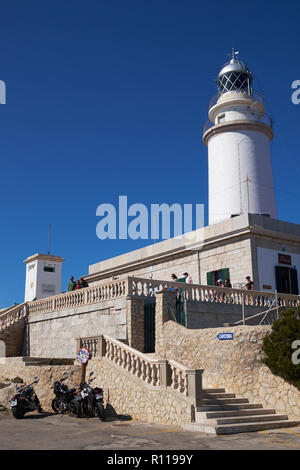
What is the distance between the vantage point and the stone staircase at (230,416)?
1052 cm

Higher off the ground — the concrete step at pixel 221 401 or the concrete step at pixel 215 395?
the concrete step at pixel 215 395

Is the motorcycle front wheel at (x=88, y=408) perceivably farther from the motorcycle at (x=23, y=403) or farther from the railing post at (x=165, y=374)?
the railing post at (x=165, y=374)

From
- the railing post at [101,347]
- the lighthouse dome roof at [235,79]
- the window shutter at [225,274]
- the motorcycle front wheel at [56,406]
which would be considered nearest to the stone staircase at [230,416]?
the railing post at [101,347]

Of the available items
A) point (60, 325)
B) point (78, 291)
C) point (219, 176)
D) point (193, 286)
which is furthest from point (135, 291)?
point (219, 176)

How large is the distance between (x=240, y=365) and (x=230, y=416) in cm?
185

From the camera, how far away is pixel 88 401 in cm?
1321

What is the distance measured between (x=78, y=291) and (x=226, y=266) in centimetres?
753

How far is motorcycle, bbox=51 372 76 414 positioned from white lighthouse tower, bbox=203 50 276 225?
17894mm

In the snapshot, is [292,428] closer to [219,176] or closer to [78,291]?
[78,291]

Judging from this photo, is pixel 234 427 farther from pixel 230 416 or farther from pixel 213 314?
pixel 213 314

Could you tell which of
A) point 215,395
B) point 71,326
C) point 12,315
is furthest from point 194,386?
point 12,315

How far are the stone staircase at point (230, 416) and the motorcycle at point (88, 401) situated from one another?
9.83 ft

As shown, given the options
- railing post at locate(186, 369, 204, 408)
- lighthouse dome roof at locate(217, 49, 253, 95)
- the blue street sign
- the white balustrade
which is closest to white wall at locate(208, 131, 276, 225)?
lighthouse dome roof at locate(217, 49, 253, 95)

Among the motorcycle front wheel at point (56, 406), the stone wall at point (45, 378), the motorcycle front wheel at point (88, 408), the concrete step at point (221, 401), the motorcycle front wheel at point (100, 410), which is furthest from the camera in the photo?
the stone wall at point (45, 378)
